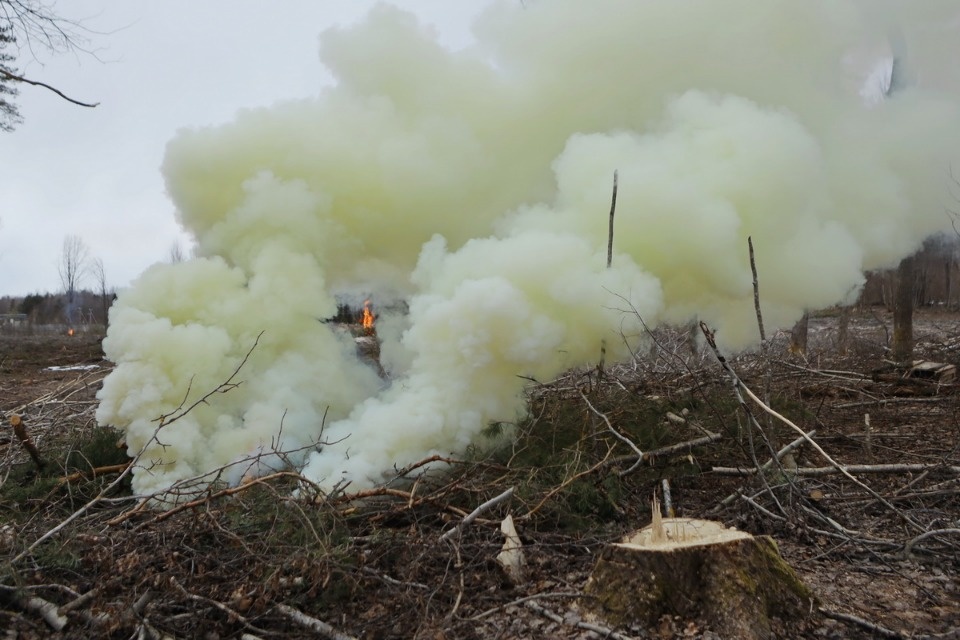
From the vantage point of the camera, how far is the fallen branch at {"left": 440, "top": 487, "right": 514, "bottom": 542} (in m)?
4.64

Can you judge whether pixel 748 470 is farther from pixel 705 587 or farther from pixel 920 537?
pixel 705 587

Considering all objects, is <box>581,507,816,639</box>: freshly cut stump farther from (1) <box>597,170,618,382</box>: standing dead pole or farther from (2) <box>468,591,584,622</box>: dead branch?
(1) <box>597,170,618,382</box>: standing dead pole

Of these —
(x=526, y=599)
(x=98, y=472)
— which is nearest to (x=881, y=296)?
(x=526, y=599)

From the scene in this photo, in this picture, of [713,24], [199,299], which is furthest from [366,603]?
[713,24]

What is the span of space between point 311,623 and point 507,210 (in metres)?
5.39

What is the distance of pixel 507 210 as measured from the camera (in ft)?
25.8

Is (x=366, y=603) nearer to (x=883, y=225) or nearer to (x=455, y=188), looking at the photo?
(x=455, y=188)

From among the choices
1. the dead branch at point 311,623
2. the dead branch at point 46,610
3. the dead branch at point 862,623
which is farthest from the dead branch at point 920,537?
the dead branch at point 46,610

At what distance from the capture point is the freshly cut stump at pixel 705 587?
3.59 m

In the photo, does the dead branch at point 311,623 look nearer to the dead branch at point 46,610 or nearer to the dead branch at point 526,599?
the dead branch at point 526,599

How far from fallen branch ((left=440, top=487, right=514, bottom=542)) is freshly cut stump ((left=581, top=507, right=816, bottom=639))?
1118 mm

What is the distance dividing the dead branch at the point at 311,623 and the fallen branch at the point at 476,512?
1.11m

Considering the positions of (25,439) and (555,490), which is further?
(25,439)

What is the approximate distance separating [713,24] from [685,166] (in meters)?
2.10
